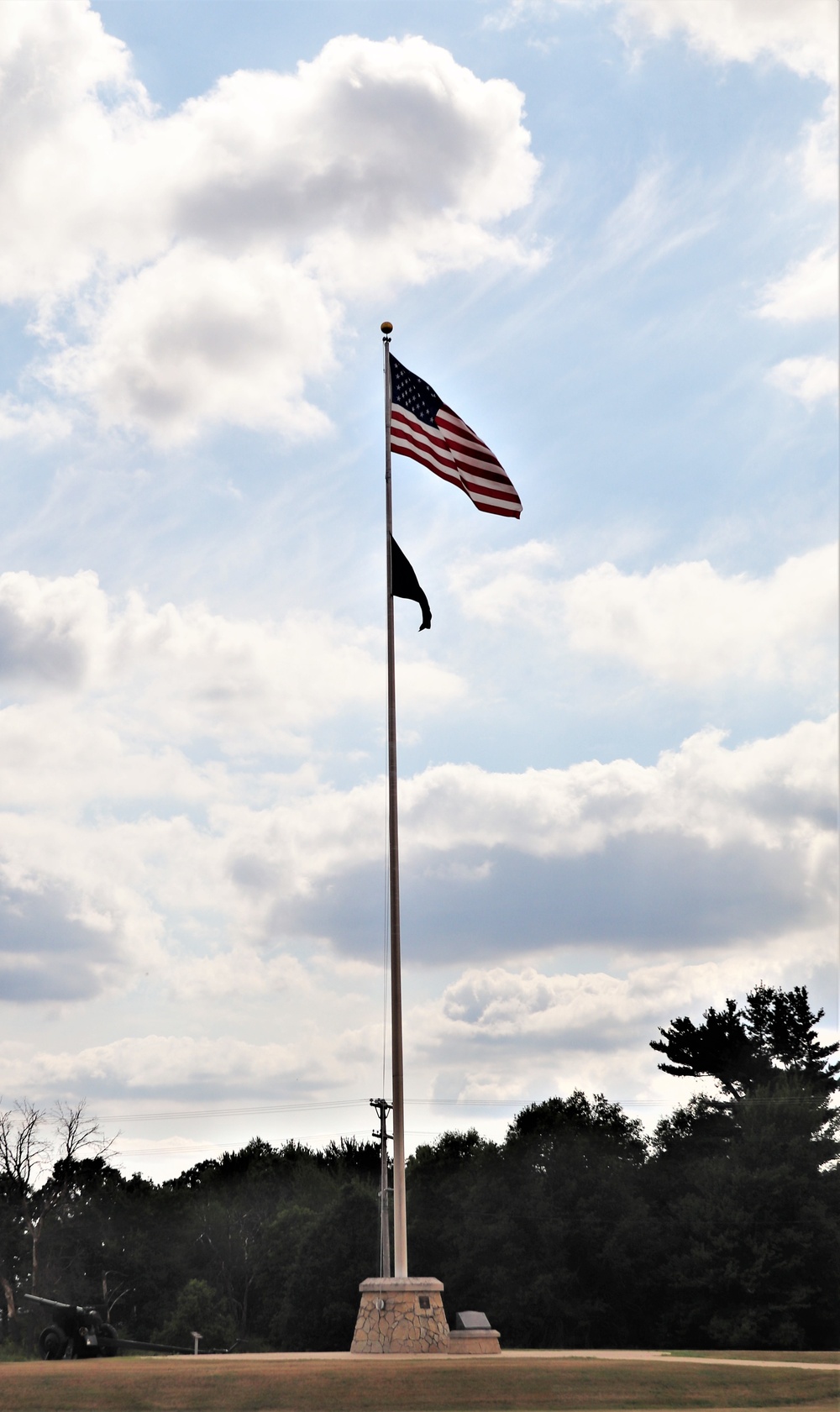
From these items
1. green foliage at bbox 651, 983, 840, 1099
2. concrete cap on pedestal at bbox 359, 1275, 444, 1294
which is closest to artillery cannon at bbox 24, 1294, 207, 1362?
concrete cap on pedestal at bbox 359, 1275, 444, 1294

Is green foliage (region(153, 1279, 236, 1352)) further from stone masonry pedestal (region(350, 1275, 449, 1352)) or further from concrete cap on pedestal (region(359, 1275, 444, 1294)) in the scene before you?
concrete cap on pedestal (region(359, 1275, 444, 1294))

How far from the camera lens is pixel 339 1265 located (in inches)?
2466

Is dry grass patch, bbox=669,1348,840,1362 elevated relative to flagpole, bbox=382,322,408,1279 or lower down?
lower down

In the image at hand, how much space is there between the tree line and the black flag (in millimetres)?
31126

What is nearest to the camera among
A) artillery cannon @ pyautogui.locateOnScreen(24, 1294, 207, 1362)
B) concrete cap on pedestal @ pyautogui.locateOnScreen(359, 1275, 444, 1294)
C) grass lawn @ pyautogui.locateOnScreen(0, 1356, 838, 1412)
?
grass lawn @ pyautogui.locateOnScreen(0, 1356, 838, 1412)

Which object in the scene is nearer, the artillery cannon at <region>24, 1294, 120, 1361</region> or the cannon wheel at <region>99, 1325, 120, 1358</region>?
the artillery cannon at <region>24, 1294, 120, 1361</region>

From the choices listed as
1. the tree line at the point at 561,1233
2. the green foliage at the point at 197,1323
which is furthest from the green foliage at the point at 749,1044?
the green foliage at the point at 197,1323

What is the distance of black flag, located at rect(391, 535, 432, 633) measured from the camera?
2686cm

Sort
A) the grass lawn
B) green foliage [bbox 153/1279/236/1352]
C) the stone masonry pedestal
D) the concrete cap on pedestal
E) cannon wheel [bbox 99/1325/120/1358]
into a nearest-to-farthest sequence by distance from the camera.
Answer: the grass lawn < the stone masonry pedestal < the concrete cap on pedestal < cannon wheel [bbox 99/1325/120/1358] < green foliage [bbox 153/1279/236/1352]

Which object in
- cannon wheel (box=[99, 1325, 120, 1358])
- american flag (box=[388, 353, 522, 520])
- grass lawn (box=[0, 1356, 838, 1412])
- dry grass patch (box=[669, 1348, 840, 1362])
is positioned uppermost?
american flag (box=[388, 353, 522, 520])

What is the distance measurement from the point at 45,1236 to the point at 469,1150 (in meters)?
22.0

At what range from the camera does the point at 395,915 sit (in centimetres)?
2520

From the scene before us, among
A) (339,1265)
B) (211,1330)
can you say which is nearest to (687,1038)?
(339,1265)

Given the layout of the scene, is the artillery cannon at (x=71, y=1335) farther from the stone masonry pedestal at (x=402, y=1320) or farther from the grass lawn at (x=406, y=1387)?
the stone masonry pedestal at (x=402, y=1320)
